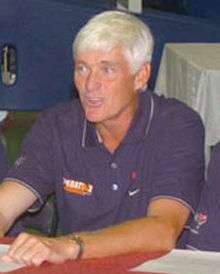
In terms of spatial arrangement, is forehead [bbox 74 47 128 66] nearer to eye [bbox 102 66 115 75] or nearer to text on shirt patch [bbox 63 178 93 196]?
eye [bbox 102 66 115 75]

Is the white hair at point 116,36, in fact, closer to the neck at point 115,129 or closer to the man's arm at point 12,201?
the neck at point 115,129

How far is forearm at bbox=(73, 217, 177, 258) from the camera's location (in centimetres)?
228

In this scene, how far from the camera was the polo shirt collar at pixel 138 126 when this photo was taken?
2.82 m

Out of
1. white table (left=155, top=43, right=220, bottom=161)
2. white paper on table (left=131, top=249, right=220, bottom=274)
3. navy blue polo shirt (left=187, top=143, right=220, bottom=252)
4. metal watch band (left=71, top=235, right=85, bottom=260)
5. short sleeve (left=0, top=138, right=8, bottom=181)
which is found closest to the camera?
white paper on table (left=131, top=249, right=220, bottom=274)

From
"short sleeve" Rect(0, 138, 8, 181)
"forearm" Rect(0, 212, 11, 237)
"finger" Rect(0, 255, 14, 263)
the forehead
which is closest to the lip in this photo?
the forehead

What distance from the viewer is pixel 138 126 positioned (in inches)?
111

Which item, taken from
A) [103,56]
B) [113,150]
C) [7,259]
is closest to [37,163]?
[113,150]

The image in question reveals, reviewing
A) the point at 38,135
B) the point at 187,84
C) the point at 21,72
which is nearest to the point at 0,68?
the point at 21,72

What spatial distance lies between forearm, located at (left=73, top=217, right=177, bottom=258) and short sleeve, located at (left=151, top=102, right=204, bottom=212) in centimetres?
Answer: 17

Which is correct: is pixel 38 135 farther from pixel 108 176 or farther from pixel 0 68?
pixel 0 68

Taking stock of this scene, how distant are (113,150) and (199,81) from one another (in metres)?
2.16

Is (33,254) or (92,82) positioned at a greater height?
(92,82)

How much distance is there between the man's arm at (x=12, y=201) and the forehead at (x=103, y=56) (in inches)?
19.3

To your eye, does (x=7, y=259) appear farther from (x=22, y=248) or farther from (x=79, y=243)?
(x=79, y=243)
